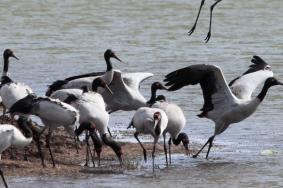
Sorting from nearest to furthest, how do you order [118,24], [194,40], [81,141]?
[81,141], [194,40], [118,24]

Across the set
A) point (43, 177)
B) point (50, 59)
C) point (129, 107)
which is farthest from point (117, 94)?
point (50, 59)

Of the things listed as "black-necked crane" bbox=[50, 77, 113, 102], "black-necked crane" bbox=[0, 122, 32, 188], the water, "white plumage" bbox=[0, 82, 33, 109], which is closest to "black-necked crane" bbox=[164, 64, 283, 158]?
the water

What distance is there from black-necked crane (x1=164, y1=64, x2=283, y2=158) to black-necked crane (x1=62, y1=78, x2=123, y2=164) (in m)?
1.40

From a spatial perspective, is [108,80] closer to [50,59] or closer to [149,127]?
[149,127]

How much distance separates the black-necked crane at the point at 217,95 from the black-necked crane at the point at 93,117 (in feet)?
4.58

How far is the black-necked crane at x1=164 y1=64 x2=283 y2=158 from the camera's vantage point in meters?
13.6

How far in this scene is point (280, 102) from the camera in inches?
656

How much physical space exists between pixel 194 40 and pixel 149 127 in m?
11.9

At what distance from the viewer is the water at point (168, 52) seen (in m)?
12.0

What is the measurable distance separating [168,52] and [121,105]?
7.24 metres

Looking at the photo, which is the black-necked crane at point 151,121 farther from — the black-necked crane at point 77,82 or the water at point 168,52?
the black-necked crane at point 77,82

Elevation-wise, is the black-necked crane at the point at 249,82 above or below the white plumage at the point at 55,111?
below

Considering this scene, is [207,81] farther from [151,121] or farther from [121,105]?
[121,105]

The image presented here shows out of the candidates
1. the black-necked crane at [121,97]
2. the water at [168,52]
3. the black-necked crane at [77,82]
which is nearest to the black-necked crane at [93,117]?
the water at [168,52]
